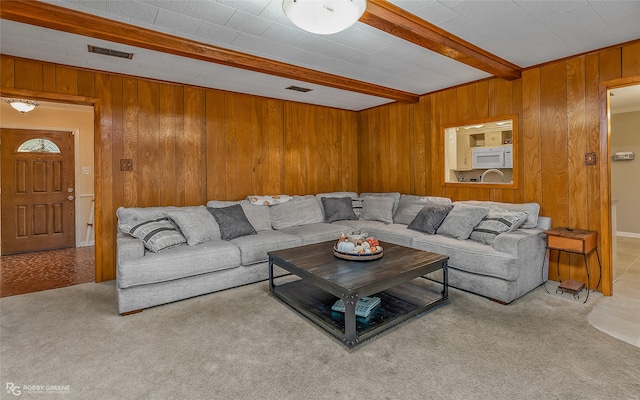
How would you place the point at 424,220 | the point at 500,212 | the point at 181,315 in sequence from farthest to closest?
the point at 424,220 < the point at 500,212 < the point at 181,315

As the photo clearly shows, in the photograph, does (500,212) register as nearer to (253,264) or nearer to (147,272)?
(253,264)

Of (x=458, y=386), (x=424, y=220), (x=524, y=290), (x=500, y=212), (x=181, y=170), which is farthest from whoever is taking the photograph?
(x=181, y=170)

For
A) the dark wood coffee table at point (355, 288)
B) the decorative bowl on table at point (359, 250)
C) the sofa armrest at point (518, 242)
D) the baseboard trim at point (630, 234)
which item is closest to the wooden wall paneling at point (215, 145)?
the dark wood coffee table at point (355, 288)

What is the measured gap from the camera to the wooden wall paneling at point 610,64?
10.3ft

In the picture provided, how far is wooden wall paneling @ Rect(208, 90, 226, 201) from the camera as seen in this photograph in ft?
14.8

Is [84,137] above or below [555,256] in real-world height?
above

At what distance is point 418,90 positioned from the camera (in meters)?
4.74

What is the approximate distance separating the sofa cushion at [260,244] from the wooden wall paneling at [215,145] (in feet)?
3.67

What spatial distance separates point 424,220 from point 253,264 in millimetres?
2135

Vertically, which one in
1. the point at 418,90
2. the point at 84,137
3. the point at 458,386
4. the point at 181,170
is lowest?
the point at 458,386

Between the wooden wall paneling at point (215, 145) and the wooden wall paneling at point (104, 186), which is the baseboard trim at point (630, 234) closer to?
the wooden wall paneling at point (215, 145)

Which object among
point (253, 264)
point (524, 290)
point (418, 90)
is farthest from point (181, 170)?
point (524, 290)

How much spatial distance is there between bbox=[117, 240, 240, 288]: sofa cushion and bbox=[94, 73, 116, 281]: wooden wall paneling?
3.89ft

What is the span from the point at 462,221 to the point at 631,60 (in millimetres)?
2153
